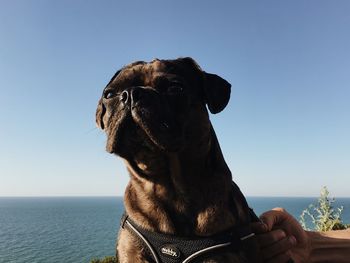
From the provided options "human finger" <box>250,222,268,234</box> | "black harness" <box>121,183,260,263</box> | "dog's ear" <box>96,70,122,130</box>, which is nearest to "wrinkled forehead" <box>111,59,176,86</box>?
"dog's ear" <box>96,70,122,130</box>

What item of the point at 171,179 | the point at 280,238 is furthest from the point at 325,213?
the point at 171,179

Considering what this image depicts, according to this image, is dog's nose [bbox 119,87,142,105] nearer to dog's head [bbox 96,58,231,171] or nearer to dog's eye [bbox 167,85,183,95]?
dog's head [bbox 96,58,231,171]

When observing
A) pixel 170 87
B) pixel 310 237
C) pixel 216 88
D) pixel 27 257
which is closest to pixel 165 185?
pixel 170 87

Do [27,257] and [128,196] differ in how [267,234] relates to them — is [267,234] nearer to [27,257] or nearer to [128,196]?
[128,196]

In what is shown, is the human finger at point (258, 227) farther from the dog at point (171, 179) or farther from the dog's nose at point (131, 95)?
the dog's nose at point (131, 95)

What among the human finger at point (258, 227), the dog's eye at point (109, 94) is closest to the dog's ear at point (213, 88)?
the dog's eye at point (109, 94)

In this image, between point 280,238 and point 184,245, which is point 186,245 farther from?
point 280,238
